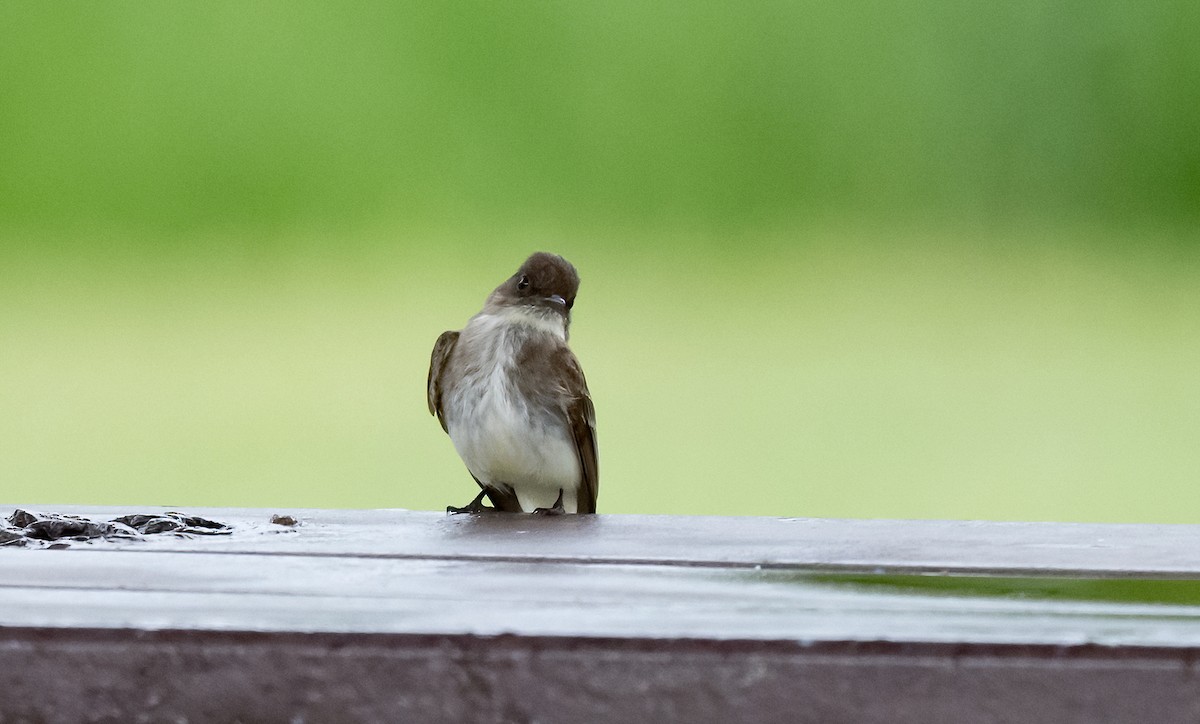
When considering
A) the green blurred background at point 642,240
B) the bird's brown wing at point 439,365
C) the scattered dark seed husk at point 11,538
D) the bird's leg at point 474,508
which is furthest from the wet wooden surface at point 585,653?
the green blurred background at point 642,240

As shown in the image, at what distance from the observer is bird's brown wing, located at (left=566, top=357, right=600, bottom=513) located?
1.86 metres

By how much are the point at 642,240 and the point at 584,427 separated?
7.89ft

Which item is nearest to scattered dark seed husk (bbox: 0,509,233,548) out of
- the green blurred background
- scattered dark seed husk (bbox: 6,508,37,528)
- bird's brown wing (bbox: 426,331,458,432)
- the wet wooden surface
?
scattered dark seed husk (bbox: 6,508,37,528)

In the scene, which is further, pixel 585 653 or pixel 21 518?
pixel 21 518

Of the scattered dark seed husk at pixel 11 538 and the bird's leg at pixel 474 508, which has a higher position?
the bird's leg at pixel 474 508

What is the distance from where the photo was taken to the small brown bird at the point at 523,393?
184cm

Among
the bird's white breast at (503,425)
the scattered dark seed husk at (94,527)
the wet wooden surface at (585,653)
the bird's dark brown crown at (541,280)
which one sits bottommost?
the wet wooden surface at (585,653)

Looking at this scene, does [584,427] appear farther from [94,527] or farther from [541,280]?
[94,527]

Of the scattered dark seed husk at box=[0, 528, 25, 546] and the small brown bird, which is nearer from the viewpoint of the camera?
the scattered dark seed husk at box=[0, 528, 25, 546]

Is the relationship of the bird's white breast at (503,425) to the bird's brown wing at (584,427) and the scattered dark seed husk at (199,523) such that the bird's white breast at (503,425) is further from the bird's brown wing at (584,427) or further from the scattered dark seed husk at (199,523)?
the scattered dark seed husk at (199,523)

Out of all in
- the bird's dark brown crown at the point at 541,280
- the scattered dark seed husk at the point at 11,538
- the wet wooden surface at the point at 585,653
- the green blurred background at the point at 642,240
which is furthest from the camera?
the green blurred background at the point at 642,240

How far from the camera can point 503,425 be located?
6.02 ft

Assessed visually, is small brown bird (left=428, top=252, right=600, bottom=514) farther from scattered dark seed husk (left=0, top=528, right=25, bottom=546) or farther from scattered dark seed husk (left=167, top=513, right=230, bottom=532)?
scattered dark seed husk (left=0, top=528, right=25, bottom=546)

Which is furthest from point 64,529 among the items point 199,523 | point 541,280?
point 541,280
